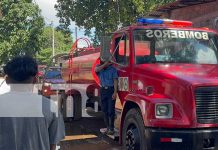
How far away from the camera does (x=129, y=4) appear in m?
25.6

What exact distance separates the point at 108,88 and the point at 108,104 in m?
0.36

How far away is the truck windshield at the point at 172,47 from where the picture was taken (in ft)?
21.8

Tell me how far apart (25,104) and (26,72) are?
0.24m

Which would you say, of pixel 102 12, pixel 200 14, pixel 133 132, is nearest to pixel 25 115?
pixel 133 132

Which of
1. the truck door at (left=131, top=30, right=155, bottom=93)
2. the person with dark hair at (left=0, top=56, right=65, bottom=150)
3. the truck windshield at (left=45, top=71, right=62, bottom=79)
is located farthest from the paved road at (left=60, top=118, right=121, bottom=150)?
the truck windshield at (left=45, top=71, right=62, bottom=79)

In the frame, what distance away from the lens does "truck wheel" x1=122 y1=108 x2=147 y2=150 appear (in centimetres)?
593

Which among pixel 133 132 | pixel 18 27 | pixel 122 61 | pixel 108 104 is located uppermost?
pixel 18 27

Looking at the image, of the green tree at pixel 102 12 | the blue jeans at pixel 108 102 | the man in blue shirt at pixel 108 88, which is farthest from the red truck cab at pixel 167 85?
the green tree at pixel 102 12

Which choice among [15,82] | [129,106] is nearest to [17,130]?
[15,82]

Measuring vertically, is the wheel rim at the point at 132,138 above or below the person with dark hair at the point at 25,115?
below

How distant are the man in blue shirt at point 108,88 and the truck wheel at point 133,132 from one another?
3.36ft

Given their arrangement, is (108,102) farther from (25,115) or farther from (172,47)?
(25,115)

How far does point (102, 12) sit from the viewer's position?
27312mm

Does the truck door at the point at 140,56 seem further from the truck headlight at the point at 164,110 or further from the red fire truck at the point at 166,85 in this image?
the truck headlight at the point at 164,110
